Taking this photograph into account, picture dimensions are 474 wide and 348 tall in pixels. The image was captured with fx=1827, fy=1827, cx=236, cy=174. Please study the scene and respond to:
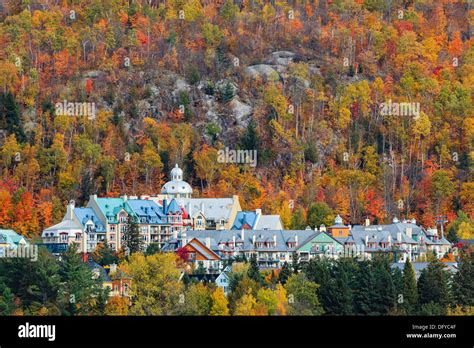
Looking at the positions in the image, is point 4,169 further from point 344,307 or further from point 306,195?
point 344,307

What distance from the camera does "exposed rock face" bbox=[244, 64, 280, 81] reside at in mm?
178125

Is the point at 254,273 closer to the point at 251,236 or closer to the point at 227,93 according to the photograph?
the point at 251,236

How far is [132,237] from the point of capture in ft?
456

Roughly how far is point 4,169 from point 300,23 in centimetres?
4494

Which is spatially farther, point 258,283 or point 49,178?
point 49,178

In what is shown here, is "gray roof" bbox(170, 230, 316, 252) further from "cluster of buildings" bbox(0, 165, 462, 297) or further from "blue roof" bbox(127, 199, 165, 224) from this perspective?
"blue roof" bbox(127, 199, 165, 224)

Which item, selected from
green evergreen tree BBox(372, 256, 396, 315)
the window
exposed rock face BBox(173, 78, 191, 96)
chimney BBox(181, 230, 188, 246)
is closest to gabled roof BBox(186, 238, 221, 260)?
chimney BBox(181, 230, 188, 246)

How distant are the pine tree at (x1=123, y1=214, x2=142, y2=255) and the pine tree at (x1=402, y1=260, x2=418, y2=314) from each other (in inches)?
1062

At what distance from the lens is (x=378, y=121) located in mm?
172875

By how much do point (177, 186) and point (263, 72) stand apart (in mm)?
28371

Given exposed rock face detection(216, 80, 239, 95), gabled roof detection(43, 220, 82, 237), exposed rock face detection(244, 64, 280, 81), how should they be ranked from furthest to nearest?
1. exposed rock face detection(244, 64, 280, 81)
2. exposed rock face detection(216, 80, 239, 95)
3. gabled roof detection(43, 220, 82, 237)
